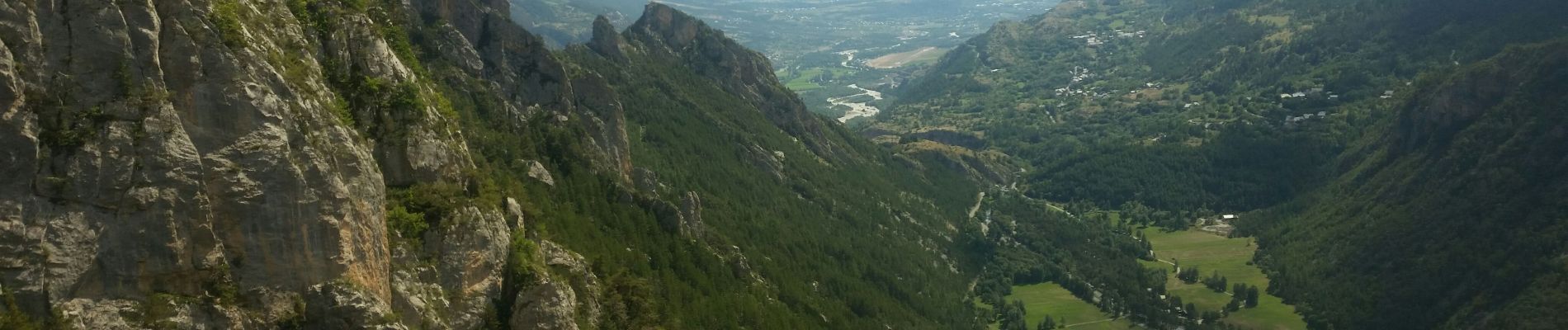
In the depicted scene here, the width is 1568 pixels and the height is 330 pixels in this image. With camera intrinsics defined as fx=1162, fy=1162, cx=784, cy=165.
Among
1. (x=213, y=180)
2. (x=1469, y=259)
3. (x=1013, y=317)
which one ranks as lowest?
(x=1013, y=317)

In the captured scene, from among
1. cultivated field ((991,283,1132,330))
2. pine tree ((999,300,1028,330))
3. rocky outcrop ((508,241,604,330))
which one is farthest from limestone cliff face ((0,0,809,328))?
cultivated field ((991,283,1132,330))

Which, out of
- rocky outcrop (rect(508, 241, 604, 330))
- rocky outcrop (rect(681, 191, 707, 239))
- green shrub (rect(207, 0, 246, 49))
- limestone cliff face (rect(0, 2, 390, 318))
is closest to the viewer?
limestone cliff face (rect(0, 2, 390, 318))

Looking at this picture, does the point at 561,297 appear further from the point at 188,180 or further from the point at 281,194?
the point at 188,180

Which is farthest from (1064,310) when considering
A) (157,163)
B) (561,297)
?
(157,163)

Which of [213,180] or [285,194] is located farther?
[285,194]

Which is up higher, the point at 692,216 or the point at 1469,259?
the point at 692,216

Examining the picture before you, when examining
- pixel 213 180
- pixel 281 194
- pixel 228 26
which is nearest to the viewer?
pixel 213 180

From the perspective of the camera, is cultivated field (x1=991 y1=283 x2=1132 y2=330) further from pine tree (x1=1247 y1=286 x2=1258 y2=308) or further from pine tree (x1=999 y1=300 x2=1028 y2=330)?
pine tree (x1=1247 y1=286 x2=1258 y2=308)

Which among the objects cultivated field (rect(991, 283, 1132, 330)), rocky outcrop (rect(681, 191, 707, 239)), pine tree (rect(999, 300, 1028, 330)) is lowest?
cultivated field (rect(991, 283, 1132, 330))

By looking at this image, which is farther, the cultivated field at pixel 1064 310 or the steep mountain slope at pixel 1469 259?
the cultivated field at pixel 1064 310

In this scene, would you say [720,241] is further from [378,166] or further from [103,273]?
[103,273]

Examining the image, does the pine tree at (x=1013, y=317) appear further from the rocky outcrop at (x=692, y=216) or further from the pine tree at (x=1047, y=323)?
the rocky outcrop at (x=692, y=216)

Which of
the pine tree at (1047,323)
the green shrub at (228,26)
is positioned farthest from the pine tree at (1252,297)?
the green shrub at (228,26)
